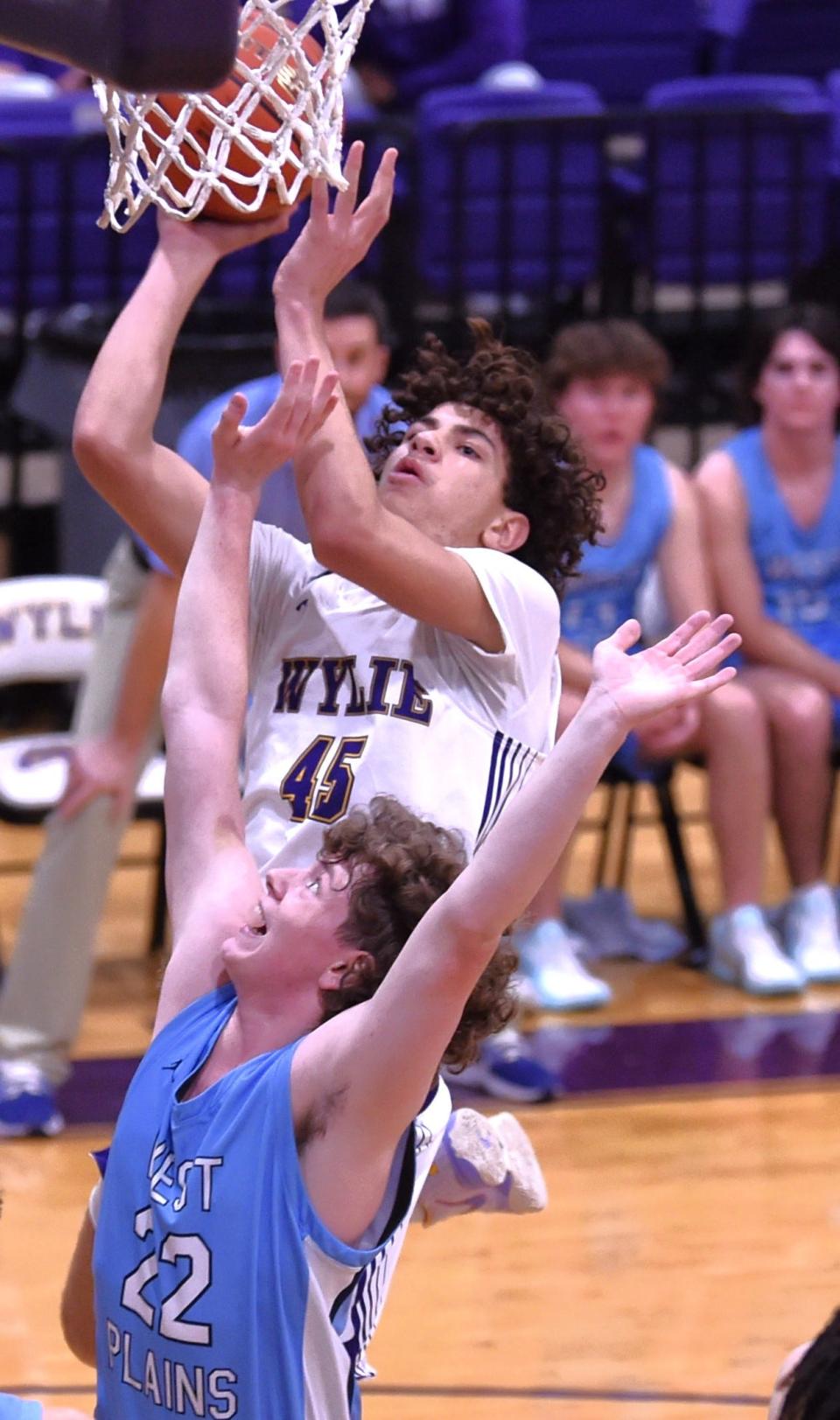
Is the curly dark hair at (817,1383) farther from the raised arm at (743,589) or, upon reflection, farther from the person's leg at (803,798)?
the raised arm at (743,589)

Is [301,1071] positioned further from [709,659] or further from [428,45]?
[428,45]

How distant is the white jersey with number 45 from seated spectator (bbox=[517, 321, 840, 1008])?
2.44 m

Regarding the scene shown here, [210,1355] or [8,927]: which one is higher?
[210,1355]

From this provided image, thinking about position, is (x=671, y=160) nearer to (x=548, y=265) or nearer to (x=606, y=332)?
(x=548, y=265)

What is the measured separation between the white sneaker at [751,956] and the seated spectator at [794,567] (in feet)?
0.38

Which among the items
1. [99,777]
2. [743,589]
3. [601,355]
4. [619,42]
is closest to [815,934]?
[743,589]

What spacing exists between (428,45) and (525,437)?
17.6ft

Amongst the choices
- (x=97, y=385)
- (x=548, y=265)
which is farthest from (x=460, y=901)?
(x=548, y=265)

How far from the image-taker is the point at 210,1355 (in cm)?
223

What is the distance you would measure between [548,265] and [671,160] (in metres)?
0.53

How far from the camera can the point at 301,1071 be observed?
7.27 feet

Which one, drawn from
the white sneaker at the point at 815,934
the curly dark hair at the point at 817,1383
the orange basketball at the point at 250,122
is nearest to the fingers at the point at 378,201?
the orange basketball at the point at 250,122

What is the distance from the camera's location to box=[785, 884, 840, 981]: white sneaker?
5574mm

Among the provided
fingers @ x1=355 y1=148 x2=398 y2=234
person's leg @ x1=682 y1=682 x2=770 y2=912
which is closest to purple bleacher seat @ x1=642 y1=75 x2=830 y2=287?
person's leg @ x1=682 y1=682 x2=770 y2=912
